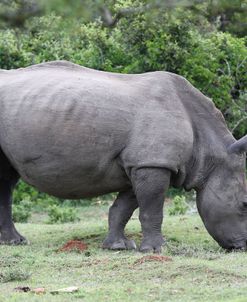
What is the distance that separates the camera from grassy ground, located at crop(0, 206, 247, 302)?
716cm

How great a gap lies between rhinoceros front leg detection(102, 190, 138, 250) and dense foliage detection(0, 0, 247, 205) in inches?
198

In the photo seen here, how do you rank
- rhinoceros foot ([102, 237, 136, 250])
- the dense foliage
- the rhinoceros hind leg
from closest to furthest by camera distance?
rhinoceros foot ([102, 237, 136, 250]) → the rhinoceros hind leg → the dense foliage

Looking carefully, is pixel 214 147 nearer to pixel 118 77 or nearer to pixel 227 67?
pixel 118 77

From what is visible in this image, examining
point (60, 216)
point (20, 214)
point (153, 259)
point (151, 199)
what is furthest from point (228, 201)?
point (20, 214)

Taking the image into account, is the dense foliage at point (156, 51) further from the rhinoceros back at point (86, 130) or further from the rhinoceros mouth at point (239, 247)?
the rhinoceros mouth at point (239, 247)

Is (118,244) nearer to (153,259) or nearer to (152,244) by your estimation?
(152,244)

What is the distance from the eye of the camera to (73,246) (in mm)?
9984

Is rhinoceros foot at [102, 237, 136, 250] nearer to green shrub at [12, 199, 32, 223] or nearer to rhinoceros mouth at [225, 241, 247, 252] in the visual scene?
rhinoceros mouth at [225, 241, 247, 252]

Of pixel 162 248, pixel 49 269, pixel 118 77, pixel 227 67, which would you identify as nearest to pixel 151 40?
pixel 227 67

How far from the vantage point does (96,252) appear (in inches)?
386

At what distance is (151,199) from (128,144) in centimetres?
65

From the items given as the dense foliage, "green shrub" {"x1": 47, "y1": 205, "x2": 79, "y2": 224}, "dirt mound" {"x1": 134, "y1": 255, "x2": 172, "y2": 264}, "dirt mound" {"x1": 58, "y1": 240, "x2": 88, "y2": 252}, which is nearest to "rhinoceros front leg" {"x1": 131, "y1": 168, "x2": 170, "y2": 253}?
"dirt mound" {"x1": 58, "y1": 240, "x2": 88, "y2": 252}

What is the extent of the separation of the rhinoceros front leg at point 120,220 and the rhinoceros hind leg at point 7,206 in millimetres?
1171

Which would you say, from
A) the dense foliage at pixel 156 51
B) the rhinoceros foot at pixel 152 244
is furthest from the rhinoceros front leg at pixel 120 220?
the dense foliage at pixel 156 51
